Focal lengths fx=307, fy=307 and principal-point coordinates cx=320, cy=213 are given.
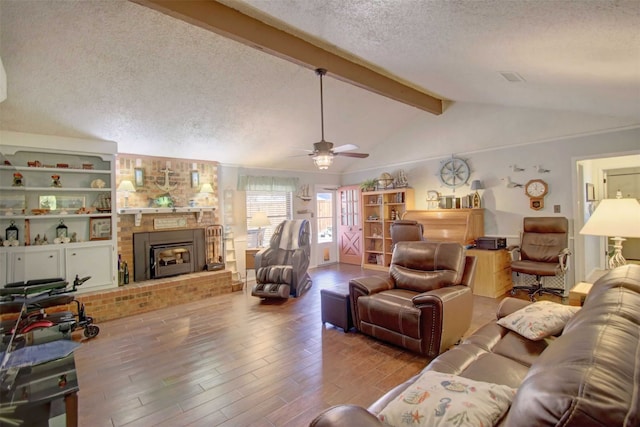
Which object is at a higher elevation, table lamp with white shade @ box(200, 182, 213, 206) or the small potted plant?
the small potted plant

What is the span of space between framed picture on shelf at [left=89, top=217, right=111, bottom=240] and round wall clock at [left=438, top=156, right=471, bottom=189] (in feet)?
19.4

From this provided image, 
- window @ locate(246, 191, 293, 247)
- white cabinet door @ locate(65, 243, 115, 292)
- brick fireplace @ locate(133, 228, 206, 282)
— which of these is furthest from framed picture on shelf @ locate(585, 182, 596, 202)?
white cabinet door @ locate(65, 243, 115, 292)

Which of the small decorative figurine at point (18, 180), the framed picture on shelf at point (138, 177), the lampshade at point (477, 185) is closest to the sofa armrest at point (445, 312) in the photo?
the lampshade at point (477, 185)

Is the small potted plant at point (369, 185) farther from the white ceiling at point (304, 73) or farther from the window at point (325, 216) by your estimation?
the white ceiling at point (304, 73)

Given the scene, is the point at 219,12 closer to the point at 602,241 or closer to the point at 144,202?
the point at 144,202

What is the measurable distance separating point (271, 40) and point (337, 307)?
298cm

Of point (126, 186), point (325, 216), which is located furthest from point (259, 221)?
point (325, 216)

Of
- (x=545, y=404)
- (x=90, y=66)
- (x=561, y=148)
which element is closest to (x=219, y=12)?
(x=90, y=66)

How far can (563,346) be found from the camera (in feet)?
3.23

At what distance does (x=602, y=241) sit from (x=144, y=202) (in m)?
8.26

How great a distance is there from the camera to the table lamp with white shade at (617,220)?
2.40m

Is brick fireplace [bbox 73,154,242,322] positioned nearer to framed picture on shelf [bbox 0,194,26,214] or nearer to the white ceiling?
the white ceiling

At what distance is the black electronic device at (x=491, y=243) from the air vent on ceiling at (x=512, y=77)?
261 centimetres

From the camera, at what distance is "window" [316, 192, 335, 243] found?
25.4 ft
